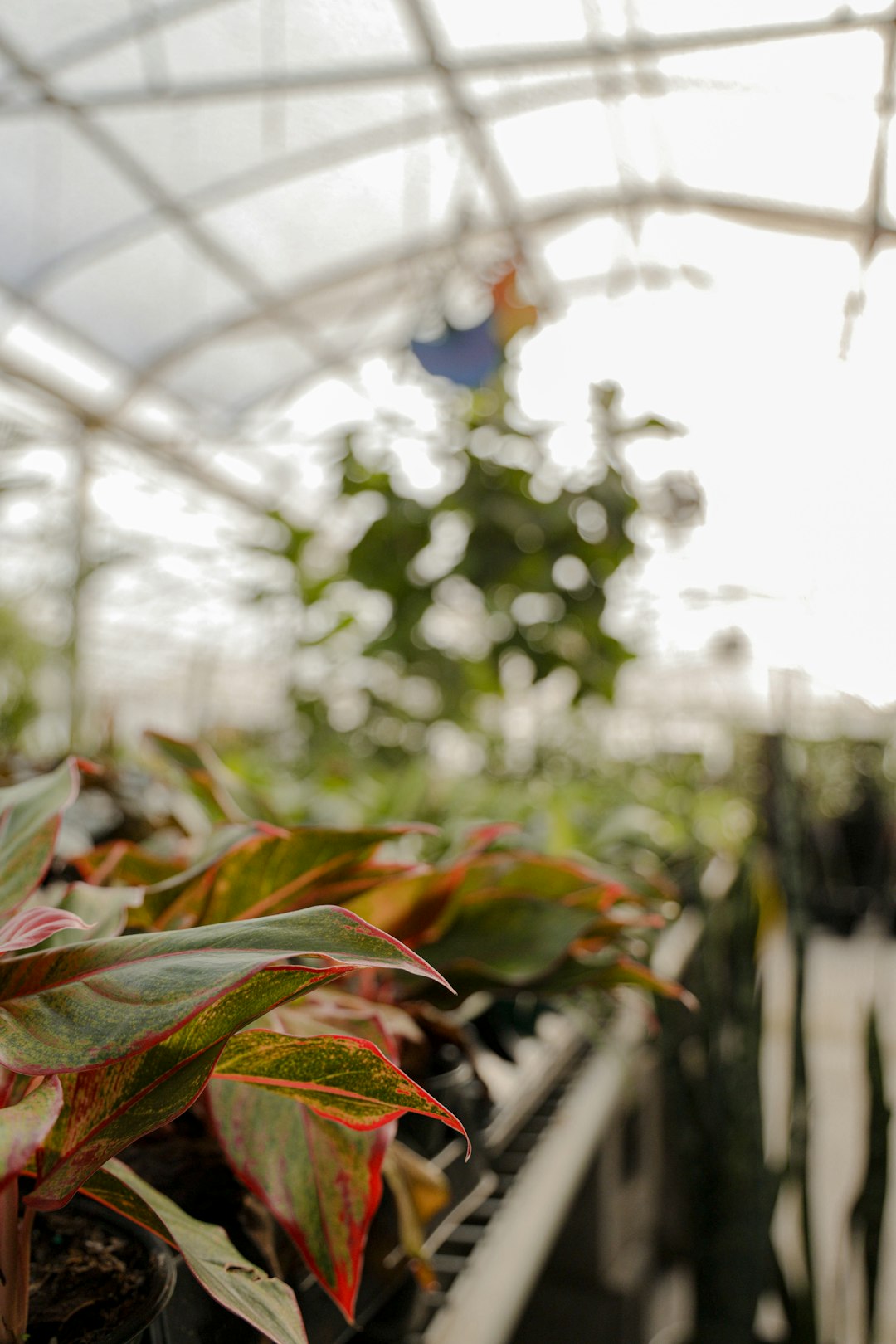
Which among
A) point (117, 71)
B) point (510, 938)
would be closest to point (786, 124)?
point (117, 71)

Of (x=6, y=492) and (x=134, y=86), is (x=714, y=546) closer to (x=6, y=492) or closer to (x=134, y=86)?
(x=134, y=86)

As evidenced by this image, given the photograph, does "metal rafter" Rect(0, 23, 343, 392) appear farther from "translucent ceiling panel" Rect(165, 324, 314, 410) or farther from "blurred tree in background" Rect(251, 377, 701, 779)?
"blurred tree in background" Rect(251, 377, 701, 779)

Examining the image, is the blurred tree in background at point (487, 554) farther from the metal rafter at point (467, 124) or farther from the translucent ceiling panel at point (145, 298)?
the translucent ceiling panel at point (145, 298)

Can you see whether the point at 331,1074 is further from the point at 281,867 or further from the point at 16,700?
the point at 16,700

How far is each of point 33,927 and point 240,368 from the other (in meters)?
6.35

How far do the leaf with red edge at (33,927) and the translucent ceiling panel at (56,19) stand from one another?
12.8 feet

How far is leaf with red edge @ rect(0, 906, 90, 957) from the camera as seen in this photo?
234 mm

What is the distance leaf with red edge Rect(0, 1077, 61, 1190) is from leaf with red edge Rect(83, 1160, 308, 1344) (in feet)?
0.19

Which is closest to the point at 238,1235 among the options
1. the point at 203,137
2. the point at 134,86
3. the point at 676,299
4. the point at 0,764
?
the point at 0,764

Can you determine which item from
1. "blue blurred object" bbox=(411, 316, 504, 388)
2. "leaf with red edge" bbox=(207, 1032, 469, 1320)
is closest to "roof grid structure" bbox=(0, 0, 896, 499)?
"blue blurred object" bbox=(411, 316, 504, 388)

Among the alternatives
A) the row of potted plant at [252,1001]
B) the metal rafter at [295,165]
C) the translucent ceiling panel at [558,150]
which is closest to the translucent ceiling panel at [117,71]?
the metal rafter at [295,165]

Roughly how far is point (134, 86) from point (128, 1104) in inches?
169

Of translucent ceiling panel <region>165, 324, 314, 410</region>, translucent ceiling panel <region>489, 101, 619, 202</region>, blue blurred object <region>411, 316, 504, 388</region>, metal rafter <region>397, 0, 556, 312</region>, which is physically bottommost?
blue blurred object <region>411, 316, 504, 388</region>

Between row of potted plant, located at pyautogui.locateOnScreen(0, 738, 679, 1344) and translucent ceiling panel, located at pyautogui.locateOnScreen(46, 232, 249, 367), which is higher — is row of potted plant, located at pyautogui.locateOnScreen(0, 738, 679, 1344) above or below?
below
